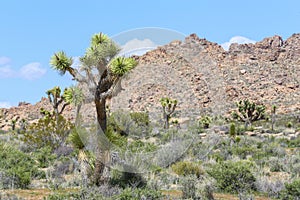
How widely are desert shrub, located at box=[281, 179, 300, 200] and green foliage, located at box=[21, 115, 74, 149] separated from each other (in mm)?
11825

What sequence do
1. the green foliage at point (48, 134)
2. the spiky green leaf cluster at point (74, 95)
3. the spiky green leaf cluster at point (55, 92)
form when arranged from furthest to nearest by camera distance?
the spiky green leaf cluster at point (55, 92), the green foliage at point (48, 134), the spiky green leaf cluster at point (74, 95)

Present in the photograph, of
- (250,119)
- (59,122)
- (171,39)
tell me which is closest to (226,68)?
(250,119)

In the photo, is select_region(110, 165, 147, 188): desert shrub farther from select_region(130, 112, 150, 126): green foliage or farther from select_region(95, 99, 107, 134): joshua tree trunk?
select_region(130, 112, 150, 126): green foliage

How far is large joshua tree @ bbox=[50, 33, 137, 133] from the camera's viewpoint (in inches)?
333

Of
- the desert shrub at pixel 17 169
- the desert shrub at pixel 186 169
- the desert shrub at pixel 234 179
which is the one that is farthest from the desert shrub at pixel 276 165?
the desert shrub at pixel 17 169

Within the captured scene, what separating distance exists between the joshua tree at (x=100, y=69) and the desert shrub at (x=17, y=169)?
1.77 meters

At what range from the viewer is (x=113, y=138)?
29.8 ft

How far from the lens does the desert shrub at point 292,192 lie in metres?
7.98

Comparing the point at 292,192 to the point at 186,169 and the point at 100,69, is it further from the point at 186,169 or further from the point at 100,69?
the point at 100,69

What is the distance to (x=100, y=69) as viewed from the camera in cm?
901

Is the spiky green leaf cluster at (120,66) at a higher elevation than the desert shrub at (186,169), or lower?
higher

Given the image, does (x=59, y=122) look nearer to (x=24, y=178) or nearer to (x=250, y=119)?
(x=24, y=178)

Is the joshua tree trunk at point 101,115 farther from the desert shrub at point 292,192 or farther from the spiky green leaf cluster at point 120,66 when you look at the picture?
the desert shrub at point 292,192

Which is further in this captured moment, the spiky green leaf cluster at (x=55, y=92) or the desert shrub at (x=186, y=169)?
the spiky green leaf cluster at (x=55, y=92)
